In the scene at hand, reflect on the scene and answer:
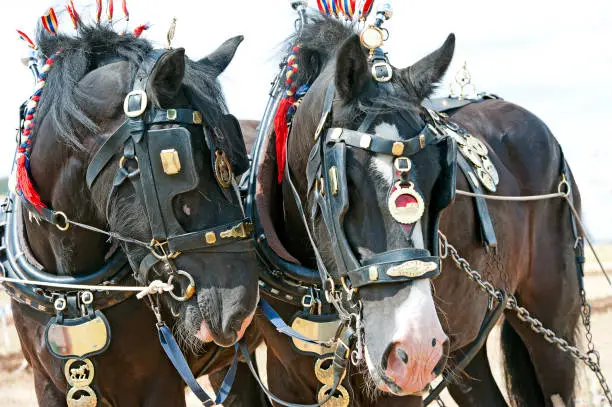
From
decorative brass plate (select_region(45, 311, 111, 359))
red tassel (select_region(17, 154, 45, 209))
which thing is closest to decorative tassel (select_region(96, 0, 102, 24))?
red tassel (select_region(17, 154, 45, 209))

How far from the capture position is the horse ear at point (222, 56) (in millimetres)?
3646

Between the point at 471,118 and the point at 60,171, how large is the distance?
2482mm

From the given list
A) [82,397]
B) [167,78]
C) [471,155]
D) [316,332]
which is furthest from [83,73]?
[471,155]

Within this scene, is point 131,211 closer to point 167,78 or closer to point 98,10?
point 167,78

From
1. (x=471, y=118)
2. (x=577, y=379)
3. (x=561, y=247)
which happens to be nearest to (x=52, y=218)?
(x=471, y=118)

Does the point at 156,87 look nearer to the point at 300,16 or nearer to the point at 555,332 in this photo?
Result: the point at 300,16

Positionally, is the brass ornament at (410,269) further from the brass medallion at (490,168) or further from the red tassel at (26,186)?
the brass medallion at (490,168)

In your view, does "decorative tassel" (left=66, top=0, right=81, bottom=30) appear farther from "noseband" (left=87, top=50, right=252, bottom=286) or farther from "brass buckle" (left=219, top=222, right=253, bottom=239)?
"brass buckle" (left=219, top=222, right=253, bottom=239)

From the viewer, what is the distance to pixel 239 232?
10.6 ft

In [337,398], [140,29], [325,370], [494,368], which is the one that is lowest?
[494,368]

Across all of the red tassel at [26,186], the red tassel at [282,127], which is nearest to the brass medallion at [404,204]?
the red tassel at [282,127]

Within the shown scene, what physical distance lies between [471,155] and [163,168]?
1679 mm

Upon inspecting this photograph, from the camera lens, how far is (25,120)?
3.49m

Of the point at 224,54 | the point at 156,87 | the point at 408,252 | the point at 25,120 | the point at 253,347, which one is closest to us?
the point at 408,252
